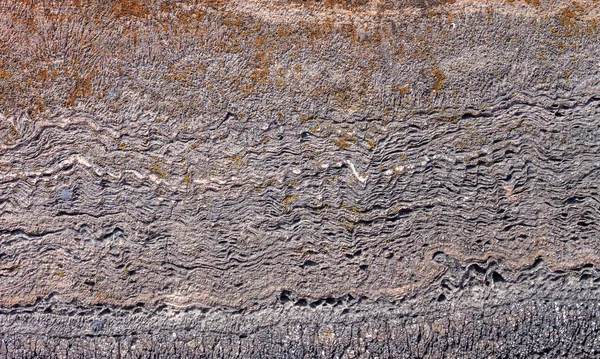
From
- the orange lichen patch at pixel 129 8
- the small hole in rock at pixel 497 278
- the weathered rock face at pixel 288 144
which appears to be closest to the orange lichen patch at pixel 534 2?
the weathered rock face at pixel 288 144

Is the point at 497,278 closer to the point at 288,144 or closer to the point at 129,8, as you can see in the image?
the point at 288,144

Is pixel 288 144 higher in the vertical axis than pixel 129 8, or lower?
lower

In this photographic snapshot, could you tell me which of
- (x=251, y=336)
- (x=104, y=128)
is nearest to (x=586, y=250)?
(x=251, y=336)

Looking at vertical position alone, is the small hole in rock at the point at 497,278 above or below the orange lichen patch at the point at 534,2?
below

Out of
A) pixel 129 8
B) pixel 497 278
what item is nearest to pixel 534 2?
pixel 497 278

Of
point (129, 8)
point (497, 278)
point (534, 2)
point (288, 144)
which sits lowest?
point (497, 278)

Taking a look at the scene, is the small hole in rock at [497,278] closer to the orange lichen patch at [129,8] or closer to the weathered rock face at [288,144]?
the weathered rock face at [288,144]

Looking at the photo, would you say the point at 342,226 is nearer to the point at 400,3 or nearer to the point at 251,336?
the point at 251,336

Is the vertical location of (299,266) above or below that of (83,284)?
above

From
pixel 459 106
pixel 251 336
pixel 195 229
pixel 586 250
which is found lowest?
pixel 251 336
